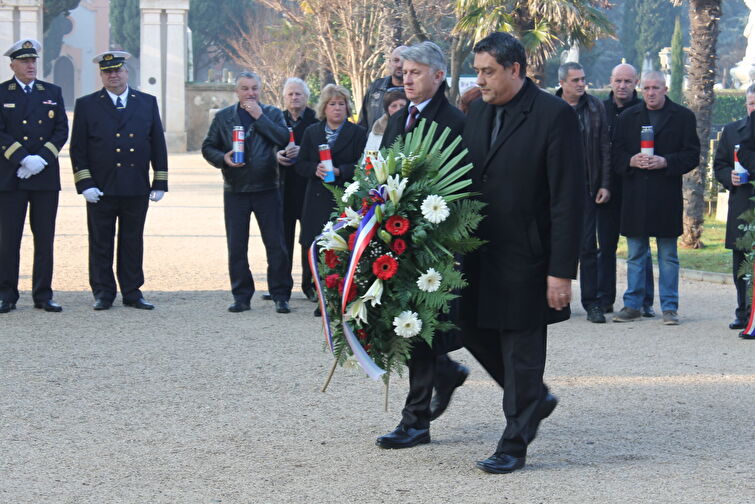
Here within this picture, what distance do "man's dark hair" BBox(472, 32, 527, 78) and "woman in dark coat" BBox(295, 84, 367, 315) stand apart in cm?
456

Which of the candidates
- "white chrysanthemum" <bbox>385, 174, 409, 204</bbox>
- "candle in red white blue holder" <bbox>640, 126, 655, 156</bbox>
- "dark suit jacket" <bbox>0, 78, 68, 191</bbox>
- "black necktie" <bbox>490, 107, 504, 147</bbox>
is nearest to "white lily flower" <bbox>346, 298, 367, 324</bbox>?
"white chrysanthemum" <bbox>385, 174, 409, 204</bbox>

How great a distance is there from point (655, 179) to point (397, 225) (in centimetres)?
497

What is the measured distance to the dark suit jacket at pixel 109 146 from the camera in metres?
10.1

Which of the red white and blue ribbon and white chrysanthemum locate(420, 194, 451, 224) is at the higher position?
white chrysanthemum locate(420, 194, 451, 224)

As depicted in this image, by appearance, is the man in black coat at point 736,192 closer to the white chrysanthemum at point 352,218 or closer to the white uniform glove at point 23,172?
the white chrysanthemum at point 352,218

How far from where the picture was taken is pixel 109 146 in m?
10.1

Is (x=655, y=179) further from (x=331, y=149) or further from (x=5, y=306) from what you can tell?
(x=5, y=306)

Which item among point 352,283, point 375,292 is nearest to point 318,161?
point 352,283

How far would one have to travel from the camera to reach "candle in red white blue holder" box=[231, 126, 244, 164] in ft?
32.3

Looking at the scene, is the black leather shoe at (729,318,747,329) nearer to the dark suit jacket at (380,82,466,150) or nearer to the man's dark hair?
the dark suit jacket at (380,82,466,150)

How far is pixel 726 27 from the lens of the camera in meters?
81.0

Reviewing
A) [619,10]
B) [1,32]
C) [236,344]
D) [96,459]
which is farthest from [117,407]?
[619,10]

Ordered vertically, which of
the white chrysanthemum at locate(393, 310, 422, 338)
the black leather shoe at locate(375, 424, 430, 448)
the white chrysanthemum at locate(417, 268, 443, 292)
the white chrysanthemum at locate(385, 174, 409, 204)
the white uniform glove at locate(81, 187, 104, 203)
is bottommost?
the black leather shoe at locate(375, 424, 430, 448)

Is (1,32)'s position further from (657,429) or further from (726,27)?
(726,27)
